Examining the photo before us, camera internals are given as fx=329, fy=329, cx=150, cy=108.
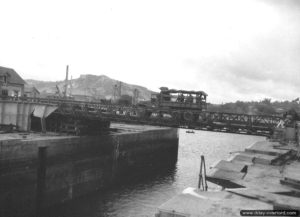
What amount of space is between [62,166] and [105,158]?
23.7 feet

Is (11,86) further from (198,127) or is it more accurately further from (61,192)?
(198,127)

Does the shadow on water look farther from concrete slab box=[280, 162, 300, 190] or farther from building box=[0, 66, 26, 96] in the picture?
building box=[0, 66, 26, 96]

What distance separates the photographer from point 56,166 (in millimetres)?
29312

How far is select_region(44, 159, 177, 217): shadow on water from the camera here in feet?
90.9

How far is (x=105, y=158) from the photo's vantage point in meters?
36.5

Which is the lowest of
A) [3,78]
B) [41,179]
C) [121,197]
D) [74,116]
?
[121,197]

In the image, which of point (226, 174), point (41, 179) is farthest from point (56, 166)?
point (226, 174)

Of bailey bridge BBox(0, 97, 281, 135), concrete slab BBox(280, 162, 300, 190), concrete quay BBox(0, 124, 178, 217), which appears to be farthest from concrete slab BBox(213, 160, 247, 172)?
concrete quay BBox(0, 124, 178, 217)

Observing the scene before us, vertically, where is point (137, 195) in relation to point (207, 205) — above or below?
below

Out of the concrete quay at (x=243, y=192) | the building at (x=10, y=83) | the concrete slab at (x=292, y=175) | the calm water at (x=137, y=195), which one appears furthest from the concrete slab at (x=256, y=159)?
the building at (x=10, y=83)

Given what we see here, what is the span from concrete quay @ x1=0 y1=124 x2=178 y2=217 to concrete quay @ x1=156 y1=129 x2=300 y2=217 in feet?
59.1

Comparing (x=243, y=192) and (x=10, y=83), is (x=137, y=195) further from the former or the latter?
(x=10, y=83)

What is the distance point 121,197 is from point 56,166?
287 inches

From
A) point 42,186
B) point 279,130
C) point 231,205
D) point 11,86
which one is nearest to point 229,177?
point 231,205
